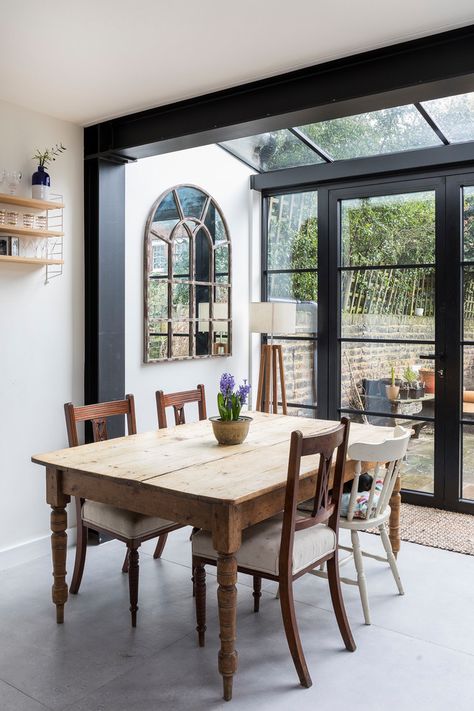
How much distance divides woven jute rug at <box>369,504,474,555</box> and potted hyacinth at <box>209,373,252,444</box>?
4.83 ft

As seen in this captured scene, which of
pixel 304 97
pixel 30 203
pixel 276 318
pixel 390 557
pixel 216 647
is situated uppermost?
pixel 304 97

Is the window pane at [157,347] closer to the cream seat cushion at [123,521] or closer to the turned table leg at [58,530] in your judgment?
the cream seat cushion at [123,521]

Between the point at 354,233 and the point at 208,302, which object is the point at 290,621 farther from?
the point at 354,233

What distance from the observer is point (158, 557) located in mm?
3510

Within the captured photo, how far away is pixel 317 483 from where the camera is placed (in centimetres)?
240

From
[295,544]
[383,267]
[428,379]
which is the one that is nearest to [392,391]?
[428,379]

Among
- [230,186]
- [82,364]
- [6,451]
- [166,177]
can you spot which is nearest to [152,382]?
[82,364]

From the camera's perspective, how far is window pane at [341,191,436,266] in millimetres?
4387

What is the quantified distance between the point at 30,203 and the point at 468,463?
3.29m

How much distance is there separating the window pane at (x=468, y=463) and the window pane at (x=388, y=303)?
0.71 meters

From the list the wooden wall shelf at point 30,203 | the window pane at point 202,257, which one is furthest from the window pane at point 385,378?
the wooden wall shelf at point 30,203

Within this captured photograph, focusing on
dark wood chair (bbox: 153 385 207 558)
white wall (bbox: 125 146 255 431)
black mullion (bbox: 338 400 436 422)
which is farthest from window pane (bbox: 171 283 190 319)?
black mullion (bbox: 338 400 436 422)

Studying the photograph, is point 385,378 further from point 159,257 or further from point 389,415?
point 159,257

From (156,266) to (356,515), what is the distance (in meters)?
2.19
